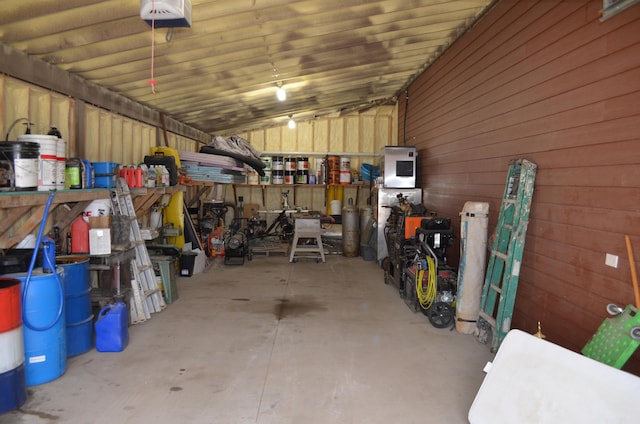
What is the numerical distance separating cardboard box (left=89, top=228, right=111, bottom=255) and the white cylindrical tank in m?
3.44

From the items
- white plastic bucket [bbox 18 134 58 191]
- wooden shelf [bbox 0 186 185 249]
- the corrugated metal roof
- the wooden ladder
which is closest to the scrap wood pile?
the corrugated metal roof

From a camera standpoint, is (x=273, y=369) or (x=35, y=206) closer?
(x=273, y=369)

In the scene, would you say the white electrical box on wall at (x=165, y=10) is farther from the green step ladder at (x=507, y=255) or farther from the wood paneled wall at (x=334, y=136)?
the wood paneled wall at (x=334, y=136)

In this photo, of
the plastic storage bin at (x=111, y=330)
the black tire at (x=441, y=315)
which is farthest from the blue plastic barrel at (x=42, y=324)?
the black tire at (x=441, y=315)

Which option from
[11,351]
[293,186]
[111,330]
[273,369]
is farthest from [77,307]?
[293,186]

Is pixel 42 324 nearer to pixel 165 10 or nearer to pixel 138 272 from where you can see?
pixel 138 272

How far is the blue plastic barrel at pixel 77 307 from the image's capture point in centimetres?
349

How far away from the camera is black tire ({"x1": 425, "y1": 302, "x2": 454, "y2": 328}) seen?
4383mm

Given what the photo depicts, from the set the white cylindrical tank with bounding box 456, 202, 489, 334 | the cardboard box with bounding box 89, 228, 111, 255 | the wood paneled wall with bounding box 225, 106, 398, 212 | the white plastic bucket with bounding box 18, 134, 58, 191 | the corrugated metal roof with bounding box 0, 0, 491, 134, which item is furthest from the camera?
the wood paneled wall with bounding box 225, 106, 398, 212

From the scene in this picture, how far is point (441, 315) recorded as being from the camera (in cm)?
439

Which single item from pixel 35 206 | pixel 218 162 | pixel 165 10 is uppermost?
pixel 165 10

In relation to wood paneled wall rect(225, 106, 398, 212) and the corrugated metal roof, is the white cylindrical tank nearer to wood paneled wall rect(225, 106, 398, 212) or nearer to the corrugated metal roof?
the corrugated metal roof

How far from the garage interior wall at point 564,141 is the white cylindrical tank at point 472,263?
35cm

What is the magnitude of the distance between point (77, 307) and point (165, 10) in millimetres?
2511
